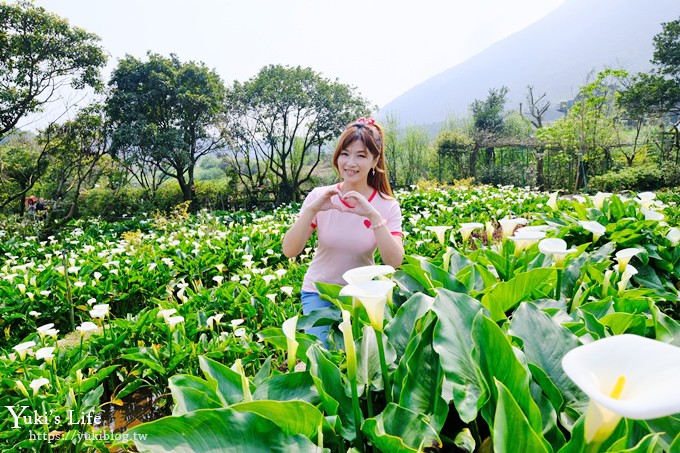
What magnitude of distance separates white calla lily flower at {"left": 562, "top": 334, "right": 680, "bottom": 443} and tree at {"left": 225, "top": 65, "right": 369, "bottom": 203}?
51.0 ft

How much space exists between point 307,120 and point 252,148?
9.02ft

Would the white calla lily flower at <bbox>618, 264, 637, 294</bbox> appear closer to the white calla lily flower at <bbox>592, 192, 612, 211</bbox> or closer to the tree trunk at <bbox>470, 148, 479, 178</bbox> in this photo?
the white calla lily flower at <bbox>592, 192, 612, 211</bbox>

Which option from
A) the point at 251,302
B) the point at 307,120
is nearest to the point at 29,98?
the point at 307,120

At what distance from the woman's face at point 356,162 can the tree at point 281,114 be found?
1371 cm

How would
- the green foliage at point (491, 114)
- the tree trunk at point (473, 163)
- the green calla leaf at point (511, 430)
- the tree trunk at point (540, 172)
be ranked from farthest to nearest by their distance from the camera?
the green foliage at point (491, 114)
the tree trunk at point (473, 163)
the tree trunk at point (540, 172)
the green calla leaf at point (511, 430)

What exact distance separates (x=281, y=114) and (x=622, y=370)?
16381mm

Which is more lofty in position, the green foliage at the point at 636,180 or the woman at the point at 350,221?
the woman at the point at 350,221

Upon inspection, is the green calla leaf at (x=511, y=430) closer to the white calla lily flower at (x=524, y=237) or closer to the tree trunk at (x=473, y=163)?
the white calla lily flower at (x=524, y=237)

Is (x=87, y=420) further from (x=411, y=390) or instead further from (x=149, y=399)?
(x=411, y=390)

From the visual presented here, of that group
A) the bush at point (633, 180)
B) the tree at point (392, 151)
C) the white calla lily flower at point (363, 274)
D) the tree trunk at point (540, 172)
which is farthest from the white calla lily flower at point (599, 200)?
the tree at point (392, 151)

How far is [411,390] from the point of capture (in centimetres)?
94

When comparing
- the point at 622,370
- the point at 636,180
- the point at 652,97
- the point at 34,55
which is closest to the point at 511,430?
the point at 622,370

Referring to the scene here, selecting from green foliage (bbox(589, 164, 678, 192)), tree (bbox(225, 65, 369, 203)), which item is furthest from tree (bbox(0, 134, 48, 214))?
green foliage (bbox(589, 164, 678, 192))

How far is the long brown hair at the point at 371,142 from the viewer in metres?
2.26
